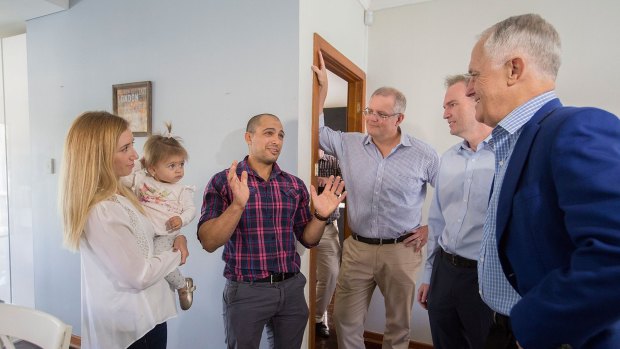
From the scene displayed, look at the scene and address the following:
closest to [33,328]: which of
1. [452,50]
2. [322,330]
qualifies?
[322,330]

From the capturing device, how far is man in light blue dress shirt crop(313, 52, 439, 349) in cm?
200

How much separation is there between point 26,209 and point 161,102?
1.62 meters

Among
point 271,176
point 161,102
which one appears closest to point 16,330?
point 271,176

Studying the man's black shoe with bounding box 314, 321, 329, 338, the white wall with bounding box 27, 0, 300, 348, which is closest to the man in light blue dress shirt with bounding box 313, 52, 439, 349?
the white wall with bounding box 27, 0, 300, 348

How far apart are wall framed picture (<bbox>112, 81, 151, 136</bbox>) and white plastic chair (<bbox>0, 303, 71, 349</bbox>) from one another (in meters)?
1.30

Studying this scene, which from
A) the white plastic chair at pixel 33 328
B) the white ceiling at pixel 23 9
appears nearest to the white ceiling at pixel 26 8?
the white ceiling at pixel 23 9

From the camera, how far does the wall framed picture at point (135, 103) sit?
6.99ft

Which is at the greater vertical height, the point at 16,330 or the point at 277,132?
the point at 277,132

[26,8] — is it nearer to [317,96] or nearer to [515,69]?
[317,96]

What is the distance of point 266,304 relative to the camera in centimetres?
147

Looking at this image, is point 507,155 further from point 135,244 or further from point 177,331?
point 177,331

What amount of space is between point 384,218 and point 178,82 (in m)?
1.51

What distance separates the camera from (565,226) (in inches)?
26.5

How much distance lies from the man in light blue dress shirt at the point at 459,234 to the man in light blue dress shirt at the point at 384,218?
24cm
